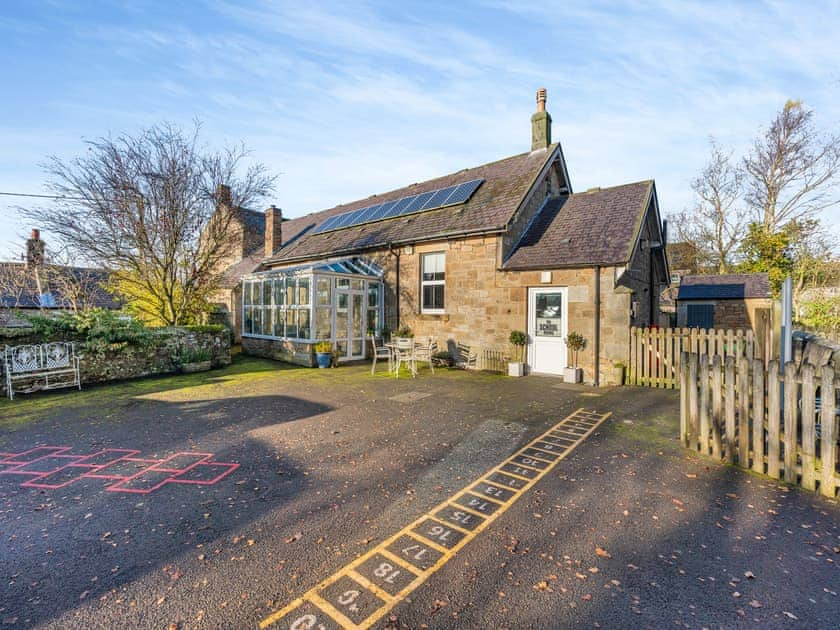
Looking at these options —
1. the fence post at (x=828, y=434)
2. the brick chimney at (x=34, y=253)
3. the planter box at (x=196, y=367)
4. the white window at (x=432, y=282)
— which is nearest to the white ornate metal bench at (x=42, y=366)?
the planter box at (x=196, y=367)

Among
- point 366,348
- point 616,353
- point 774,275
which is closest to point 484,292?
point 616,353

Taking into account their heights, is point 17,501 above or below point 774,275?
below

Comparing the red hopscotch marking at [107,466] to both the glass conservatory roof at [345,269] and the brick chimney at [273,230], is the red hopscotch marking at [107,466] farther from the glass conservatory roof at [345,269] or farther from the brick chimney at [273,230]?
the brick chimney at [273,230]

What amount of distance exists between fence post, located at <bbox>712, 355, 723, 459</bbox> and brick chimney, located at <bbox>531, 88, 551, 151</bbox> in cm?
1213

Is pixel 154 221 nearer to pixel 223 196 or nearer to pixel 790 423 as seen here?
pixel 223 196

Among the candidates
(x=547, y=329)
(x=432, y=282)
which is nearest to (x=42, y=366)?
(x=432, y=282)

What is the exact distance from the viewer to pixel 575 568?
285 centimetres

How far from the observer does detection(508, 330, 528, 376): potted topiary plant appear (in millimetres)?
11117

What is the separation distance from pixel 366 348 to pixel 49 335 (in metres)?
9.03

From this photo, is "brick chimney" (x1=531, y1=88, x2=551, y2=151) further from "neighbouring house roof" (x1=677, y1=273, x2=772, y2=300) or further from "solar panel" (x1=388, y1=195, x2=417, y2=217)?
"neighbouring house roof" (x1=677, y1=273, x2=772, y2=300)

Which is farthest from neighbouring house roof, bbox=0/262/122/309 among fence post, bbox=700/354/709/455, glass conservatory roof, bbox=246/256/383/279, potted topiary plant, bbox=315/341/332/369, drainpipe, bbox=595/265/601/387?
fence post, bbox=700/354/709/455

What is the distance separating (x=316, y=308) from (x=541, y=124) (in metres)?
10.9

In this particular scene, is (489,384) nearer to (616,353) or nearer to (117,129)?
(616,353)

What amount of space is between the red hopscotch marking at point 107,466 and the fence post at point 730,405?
6.08m
